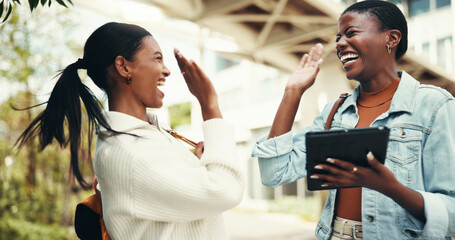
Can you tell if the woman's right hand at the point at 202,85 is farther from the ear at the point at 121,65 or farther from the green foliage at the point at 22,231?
the green foliage at the point at 22,231

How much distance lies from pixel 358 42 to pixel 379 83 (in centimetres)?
22

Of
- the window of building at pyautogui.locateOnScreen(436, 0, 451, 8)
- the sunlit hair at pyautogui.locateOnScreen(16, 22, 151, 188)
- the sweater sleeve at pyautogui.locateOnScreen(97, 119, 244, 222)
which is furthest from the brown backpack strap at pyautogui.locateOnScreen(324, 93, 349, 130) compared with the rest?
the window of building at pyautogui.locateOnScreen(436, 0, 451, 8)

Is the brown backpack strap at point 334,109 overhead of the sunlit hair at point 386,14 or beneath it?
beneath

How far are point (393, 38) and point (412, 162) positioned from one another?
0.54m

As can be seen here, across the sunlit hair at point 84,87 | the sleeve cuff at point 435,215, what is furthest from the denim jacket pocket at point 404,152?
the sunlit hair at point 84,87

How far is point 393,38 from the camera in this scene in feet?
5.76

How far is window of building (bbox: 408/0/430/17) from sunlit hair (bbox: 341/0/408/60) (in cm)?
1511

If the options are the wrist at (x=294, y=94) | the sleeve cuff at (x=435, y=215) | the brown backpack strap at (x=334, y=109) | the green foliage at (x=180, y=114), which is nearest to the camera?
the sleeve cuff at (x=435, y=215)

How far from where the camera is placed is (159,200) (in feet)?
4.45

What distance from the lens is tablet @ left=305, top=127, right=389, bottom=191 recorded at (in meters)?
1.29

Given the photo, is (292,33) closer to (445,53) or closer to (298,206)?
(445,53)

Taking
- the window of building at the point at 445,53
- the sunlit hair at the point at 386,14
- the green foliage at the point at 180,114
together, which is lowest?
the green foliage at the point at 180,114

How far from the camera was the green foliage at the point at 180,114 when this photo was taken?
33812 mm

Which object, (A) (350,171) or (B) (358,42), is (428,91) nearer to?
(B) (358,42)
